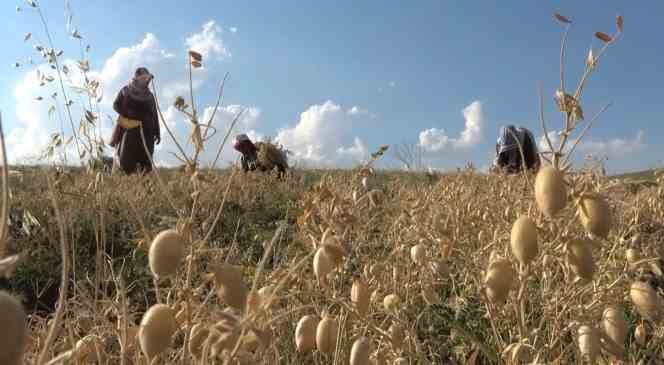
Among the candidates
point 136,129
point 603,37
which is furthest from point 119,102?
point 603,37

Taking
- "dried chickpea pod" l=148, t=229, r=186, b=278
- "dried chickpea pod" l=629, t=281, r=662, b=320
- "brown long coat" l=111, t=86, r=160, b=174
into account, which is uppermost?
"brown long coat" l=111, t=86, r=160, b=174

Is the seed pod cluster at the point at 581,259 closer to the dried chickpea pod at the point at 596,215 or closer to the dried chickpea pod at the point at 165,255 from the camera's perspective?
the dried chickpea pod at the point at 596,215

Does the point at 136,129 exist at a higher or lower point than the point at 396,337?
higher

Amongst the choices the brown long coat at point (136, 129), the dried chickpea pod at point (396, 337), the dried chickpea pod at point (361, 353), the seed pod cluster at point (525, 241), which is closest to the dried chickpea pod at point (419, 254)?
the dried chickpea pod at point (396, 337)

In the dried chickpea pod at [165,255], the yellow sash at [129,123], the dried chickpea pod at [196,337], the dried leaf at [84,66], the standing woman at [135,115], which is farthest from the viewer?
the standing woman at [135,115]

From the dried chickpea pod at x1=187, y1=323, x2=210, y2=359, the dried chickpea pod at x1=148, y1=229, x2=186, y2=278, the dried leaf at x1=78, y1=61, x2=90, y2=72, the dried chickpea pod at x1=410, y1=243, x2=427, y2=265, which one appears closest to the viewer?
the dried chickpea pod at x1=148, y1=229, x2=186, y2=278

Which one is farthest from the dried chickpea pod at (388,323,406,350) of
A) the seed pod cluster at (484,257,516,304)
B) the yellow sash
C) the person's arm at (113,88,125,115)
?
the person's arm at (113,88,125,115)

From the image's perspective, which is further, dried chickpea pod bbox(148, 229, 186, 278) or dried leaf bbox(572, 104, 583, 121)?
dried leaf bbox(572, 104, 583, 121)

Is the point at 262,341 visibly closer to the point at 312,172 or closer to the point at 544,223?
the point at 544,223

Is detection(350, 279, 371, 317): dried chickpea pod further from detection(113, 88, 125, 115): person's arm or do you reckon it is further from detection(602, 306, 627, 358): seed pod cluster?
detection(113, 88, 125, 115): person's arm

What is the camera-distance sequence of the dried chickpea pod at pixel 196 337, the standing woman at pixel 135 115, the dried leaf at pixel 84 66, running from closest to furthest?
the dried chickpea pod at pixel 196 337, the dried leaf at pixel 84 66, the standing woman at pixel 135 115

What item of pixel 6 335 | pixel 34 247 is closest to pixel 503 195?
pixel 6 335

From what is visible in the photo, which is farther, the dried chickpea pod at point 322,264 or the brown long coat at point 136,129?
the brown long coat at point 136,129

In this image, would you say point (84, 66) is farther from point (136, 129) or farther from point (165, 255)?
point (136, 129)
